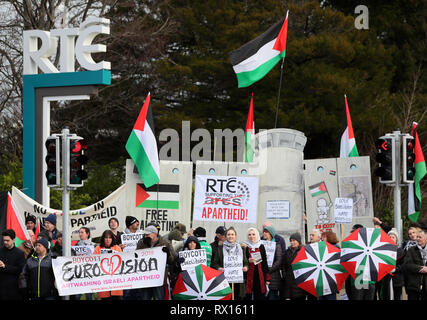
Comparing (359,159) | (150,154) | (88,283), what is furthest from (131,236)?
(359,159)

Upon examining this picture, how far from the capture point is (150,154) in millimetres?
20328

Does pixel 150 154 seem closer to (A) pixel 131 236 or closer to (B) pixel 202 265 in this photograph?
(A) pixel 131 236

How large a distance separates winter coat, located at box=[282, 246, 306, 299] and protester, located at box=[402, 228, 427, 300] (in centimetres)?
182

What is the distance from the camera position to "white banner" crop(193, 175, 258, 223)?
2077cm

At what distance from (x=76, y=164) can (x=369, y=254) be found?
530cm

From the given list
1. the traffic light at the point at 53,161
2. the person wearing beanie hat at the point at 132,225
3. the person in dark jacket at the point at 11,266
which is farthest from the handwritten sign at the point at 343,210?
the person in dark jacket at the point at 11,266

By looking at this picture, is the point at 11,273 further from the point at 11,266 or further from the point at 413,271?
the point at 413,271

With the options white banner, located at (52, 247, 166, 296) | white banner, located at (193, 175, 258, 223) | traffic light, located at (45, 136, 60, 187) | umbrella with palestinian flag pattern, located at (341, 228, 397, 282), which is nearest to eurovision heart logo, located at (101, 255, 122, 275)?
white banner, located at (52, 247, 166, 296)

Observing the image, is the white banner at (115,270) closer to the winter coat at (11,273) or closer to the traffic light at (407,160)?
the winter coat at (11,273)

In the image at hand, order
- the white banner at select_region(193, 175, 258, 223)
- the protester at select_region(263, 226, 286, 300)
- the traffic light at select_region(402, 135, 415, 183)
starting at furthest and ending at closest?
1. the white banner at select_region(193, 175, 258, 223)
2. the traffic light at select_region(402, 135, 415, 183)
3. the protester at select_region(263, 226, 286, 300)

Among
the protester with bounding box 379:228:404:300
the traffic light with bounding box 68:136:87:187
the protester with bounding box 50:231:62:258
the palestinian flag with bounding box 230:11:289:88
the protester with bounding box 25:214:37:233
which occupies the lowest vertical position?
the protester with bounding box 379:228:404:300

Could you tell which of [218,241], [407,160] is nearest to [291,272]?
[218,241]

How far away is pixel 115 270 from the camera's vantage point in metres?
15.5

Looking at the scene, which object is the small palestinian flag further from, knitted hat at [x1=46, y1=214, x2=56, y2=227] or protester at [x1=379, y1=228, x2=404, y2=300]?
knitted hat at [x1=46, y1=214, x2=56, y2=227]
